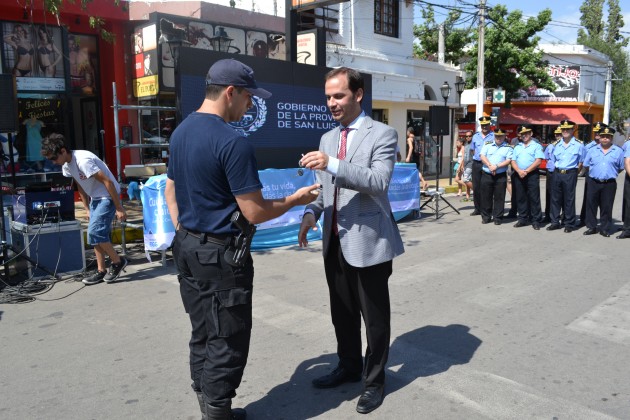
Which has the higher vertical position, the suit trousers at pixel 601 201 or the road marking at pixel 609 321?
the suit trousers at pixel 601 201

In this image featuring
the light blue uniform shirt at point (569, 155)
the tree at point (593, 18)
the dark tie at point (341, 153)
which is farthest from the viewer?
the tree at point (593, 18)

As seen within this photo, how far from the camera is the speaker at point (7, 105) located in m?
6.10

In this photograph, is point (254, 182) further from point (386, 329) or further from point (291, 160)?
point (291, 160)

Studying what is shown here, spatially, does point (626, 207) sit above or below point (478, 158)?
below

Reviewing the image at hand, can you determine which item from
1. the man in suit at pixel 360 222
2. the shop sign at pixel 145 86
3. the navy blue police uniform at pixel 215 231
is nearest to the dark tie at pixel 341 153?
the man in suit at pixel 360 222

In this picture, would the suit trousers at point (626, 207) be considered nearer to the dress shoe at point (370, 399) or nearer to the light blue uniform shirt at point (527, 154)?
the light blue uniform shirt at point (527, 154)

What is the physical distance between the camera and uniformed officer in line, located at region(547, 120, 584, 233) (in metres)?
9.47

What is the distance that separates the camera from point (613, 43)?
46.9m

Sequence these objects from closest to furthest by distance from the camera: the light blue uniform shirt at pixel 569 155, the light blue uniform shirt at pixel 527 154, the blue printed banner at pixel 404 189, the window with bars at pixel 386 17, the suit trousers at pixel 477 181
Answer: the light blue uniform shirt at pixel 569 155
the light blue uniform shirt at pixel 527 154
the blue printed banner at pixel 404 189
the suit trousers at pixel 477 181
the window with bars at pixel 386 17

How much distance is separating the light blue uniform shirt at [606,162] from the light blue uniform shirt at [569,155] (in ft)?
1.22

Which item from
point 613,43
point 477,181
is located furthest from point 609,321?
point 613,43

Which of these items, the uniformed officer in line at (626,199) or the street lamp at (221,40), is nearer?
the uniformed officer in line at (626,199)

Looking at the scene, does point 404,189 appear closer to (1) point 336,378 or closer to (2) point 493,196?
(2) point 493,196

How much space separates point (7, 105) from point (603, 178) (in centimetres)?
890
